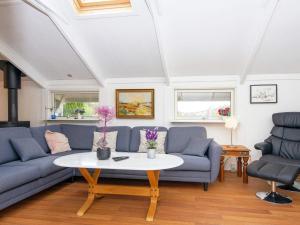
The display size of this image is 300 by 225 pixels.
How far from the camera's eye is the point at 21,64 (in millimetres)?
4191

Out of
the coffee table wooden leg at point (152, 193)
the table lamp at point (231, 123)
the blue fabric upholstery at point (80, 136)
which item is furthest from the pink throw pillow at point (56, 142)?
the table lamp at point (231, 123)

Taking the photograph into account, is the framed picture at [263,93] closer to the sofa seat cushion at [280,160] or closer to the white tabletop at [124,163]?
the sofa seat cushion at [280,160]

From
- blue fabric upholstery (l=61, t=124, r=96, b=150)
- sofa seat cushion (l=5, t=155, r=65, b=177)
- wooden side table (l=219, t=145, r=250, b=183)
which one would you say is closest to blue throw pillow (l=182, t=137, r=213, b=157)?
wooden side table (l=219, t=145, r=250, b=183)

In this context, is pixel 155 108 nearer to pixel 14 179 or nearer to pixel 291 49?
pixel 291 49

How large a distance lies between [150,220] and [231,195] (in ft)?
4.13

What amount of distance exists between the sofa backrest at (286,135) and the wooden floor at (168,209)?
695 millimetres

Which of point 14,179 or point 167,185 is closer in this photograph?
point 14,179

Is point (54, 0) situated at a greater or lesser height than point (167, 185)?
greater

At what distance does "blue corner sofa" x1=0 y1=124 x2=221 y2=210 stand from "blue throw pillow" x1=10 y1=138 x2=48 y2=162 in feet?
0.25

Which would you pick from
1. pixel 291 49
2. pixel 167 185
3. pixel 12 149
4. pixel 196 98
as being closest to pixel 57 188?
pixel 12 149

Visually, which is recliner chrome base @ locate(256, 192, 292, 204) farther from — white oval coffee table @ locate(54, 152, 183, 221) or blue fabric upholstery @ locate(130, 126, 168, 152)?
blue fabric upholstery @ locate(130, 126, 168, 152)

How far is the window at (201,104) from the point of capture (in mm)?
4441

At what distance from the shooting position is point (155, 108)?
4.51 m

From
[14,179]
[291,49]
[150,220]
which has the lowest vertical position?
[150,220]
